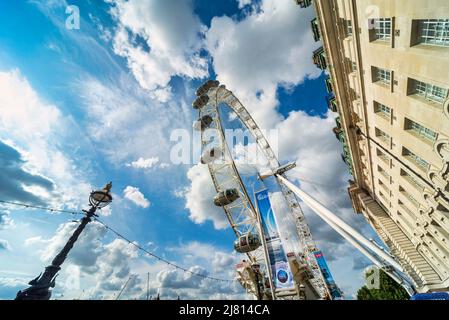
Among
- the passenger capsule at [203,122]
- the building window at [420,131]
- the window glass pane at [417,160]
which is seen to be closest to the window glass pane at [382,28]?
the building window at [420,131]

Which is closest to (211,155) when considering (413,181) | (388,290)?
(413,181)

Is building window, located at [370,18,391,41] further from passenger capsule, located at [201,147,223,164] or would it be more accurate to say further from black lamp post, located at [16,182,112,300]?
passenger capsule, located at [201,147,223,164]

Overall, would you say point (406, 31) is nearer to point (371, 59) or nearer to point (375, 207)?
point (371, 59)

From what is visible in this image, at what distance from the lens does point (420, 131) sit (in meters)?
16.2

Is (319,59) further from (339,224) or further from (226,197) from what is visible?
(226,197)

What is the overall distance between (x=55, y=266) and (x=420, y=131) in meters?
26.9

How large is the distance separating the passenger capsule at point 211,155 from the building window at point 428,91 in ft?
87.6

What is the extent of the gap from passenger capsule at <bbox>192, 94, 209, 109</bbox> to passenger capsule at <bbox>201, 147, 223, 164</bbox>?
401 inches

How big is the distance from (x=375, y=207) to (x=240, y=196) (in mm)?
19510

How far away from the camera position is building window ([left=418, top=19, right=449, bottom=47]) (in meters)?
11.7

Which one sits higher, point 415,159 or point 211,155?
point 211,155

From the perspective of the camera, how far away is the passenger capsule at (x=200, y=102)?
4135 centimetres

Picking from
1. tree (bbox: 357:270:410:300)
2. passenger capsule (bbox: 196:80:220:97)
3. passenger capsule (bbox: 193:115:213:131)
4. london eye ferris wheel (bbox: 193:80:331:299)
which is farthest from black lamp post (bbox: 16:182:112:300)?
tree (bbox: 357:270:410:300)

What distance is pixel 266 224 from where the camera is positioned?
25219 millimetres
